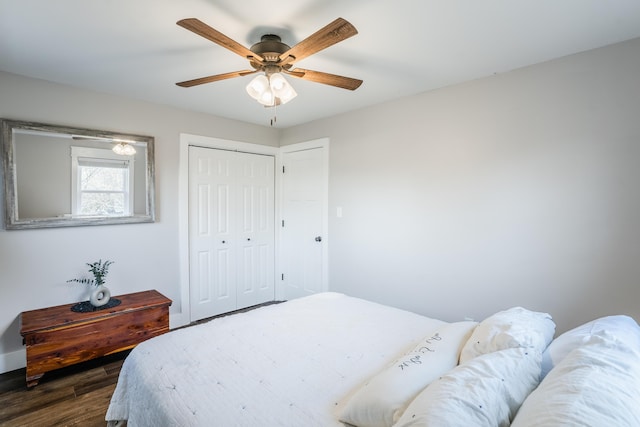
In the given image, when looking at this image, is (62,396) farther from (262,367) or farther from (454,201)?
(454,201)

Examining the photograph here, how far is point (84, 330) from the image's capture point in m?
2.42

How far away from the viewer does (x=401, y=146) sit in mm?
2959

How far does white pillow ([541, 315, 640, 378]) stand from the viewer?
3.82 feet

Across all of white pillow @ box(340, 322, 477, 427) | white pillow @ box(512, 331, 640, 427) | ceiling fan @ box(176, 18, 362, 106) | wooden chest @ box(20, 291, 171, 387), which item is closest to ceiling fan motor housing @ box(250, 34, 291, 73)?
ceiling fan @ box(176, 18, 362, 106)

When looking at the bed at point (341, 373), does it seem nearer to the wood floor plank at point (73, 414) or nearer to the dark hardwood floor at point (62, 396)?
the wood floor plank at point (73, 414)

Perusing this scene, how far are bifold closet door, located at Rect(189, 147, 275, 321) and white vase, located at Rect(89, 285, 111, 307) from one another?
87 centimetres

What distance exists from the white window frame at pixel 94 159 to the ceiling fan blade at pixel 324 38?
6.83 feet

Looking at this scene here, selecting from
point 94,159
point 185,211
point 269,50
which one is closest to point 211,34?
point 269,50

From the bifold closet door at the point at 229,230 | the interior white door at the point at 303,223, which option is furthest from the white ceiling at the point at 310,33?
the interior white door at the point at 303,223

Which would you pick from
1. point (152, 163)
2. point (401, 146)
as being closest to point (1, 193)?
point (152, 163)

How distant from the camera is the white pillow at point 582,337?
1164 mm

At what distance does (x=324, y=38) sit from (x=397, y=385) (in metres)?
1.45

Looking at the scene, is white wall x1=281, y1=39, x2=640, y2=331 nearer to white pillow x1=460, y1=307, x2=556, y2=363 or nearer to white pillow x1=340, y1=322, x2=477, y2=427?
white pillow x1=460, y1=307, x2=556, y2=363

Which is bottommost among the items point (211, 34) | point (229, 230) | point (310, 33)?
point (229, 230)
